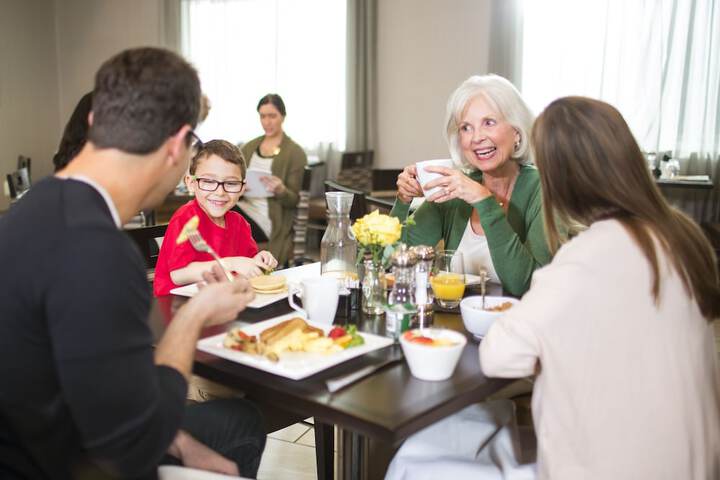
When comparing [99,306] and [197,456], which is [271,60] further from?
[99,306]

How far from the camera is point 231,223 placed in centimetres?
230

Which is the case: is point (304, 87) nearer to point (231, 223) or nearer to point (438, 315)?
point (231, 223)

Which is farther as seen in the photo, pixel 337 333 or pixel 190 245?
pixel 190 245

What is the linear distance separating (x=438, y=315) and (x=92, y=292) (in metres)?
0.90

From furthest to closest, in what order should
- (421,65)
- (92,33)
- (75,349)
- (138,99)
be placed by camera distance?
(92,33), (421,65), (138,99), (75,349)

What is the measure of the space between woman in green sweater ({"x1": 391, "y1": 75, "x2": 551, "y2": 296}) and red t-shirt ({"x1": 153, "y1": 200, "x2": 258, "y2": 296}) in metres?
0.51

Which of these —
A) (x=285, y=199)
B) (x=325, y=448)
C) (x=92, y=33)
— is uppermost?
(x=92, y=33)

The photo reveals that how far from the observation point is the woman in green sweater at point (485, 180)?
2.09 meters

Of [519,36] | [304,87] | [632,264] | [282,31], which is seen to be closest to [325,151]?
[304,87]

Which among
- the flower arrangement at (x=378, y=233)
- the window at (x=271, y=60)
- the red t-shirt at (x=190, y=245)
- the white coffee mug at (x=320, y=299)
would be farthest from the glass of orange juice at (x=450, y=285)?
the window at (x=271, y=60)

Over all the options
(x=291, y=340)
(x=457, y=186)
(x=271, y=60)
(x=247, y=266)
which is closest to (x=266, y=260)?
(x=247, y=266)

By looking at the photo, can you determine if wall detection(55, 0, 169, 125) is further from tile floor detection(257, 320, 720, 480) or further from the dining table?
the dining table

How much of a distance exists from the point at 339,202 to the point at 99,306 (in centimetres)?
88

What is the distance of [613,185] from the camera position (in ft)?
4.14
